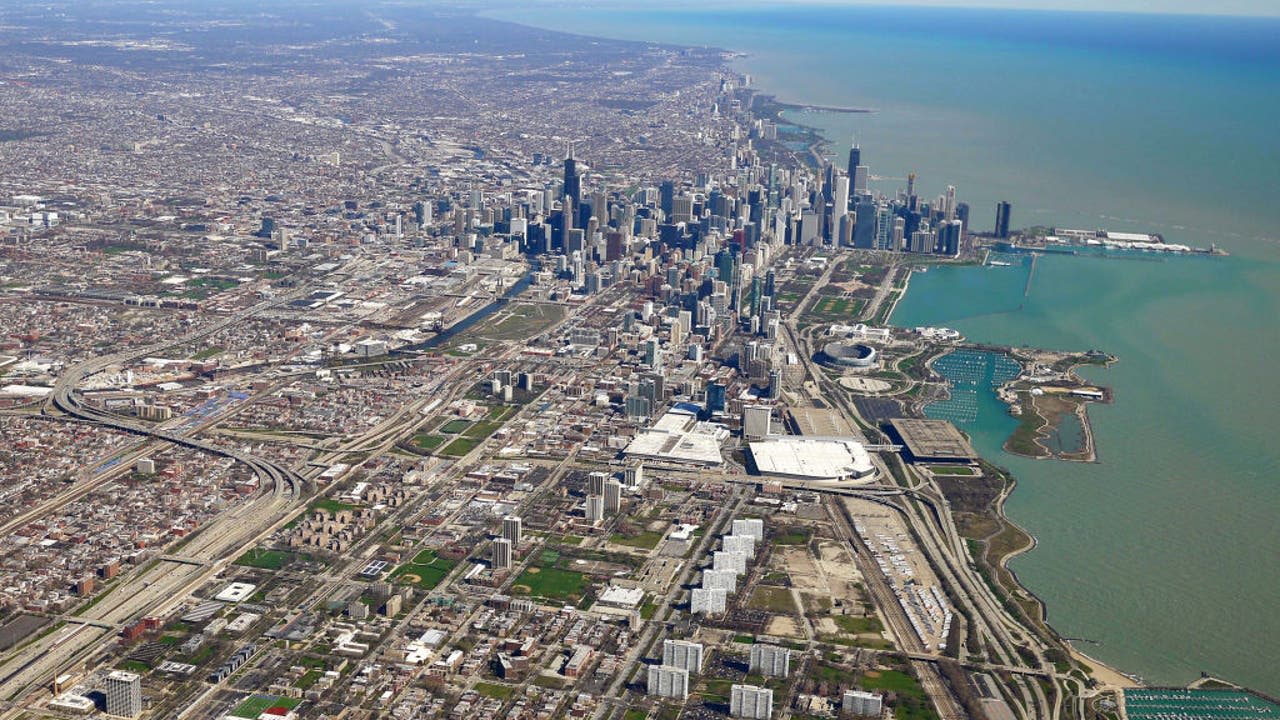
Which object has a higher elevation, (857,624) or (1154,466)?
(1154,466)

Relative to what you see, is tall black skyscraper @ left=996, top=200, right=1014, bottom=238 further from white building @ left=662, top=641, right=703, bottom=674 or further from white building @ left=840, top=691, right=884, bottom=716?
white building @ left=840, top=691, right=884, bottom=716

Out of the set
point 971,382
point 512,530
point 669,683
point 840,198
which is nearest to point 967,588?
point 669,683

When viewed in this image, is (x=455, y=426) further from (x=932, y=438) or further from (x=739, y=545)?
(x=932, y=438)

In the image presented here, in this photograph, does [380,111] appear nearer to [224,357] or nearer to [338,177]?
[338,177]

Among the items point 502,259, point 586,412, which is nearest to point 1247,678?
point 586,412

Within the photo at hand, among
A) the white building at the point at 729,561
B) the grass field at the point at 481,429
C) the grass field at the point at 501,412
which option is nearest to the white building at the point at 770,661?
the white building at the point at 729,561

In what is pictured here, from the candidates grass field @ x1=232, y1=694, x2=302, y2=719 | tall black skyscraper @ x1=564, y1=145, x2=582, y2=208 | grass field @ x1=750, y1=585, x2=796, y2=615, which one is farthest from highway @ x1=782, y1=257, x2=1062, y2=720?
tall black skyscraper @ x1=564, y1=145, x2=582, y2=208
